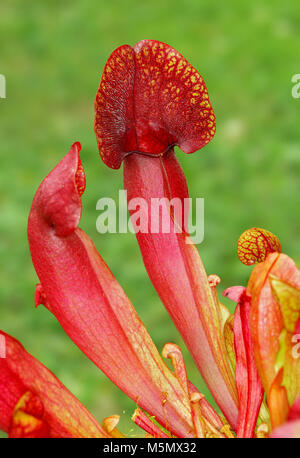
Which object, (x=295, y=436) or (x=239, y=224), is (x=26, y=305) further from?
(x=295, y=436)

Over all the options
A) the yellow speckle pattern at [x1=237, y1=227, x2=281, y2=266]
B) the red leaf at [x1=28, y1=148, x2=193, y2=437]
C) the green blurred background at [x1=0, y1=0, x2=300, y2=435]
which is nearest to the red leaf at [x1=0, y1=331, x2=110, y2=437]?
the red leaf at [x1=28, y1=148, x2=193, y2=437]

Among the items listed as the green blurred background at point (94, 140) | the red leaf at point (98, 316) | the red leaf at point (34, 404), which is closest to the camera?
→ the red leaf at point (34, 404)

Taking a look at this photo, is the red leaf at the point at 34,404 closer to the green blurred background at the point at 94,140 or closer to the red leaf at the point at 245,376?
the red leaf at the point at 245,376

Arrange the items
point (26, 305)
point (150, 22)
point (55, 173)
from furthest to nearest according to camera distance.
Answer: point (150, 22) → point (26, 305) → point (55, 173)

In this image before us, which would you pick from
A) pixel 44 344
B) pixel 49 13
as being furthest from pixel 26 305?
pixel 49 13

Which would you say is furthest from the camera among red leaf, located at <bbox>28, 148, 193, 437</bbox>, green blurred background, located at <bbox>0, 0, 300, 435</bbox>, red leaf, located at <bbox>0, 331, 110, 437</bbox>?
green blurred background, located at <bbox>0, 0, 300, 435</bbox>

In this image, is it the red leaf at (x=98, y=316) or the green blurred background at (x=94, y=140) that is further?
the green blurred background at (x=94, y=140)

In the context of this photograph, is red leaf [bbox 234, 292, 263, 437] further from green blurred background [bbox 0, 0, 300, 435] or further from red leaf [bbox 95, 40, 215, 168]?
green blurred background [bbox 0, 0, 300, 435]

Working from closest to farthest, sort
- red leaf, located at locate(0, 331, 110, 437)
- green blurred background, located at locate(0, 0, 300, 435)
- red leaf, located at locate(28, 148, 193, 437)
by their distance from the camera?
red leaf, located at locate(0, 331, 110, 437) < red leaf, located at locate(28, 148, 193, 437) < green blurred background, located at locate(0, 0, 300, 435)

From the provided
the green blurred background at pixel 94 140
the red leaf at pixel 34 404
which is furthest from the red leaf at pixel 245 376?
the green blurred background at pixel 94 140
